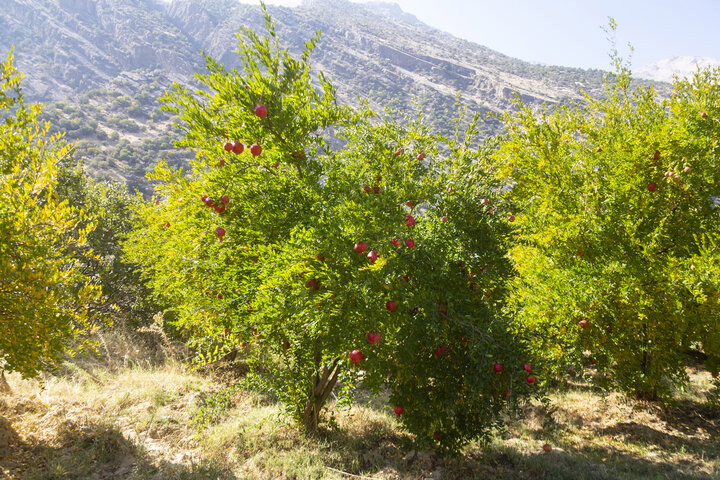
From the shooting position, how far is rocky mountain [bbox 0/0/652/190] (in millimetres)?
79938

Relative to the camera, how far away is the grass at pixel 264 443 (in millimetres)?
5605

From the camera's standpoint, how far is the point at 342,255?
433 centimetres

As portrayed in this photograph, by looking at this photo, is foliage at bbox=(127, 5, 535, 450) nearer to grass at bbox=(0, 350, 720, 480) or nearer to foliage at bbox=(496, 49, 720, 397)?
grass at bbox=(0, 350, 720, 480)

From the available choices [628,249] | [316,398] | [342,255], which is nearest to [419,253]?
[342,255]

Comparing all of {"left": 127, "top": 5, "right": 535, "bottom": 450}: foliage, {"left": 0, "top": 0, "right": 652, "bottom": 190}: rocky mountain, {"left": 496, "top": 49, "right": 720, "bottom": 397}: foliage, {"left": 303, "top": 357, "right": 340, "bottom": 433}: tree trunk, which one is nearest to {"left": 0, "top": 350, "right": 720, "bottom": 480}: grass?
{"left": 303, "top": 357, "right": 340, "bottom": 433}: tree trunk

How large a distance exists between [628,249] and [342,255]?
6.20 meters

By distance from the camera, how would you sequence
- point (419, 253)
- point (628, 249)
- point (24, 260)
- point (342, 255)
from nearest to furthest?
Result: 1. point (342, 255)
2. point (419, 253)
3. point (24, 260)
4. point (628, 249)

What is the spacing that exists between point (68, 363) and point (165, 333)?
10.2 ft

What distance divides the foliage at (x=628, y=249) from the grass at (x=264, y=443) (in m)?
1.34

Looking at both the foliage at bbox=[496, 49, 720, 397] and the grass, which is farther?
the foliage at bbox=[496, 49, 720, 397]

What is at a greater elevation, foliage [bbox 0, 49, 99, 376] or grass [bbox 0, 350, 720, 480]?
foliage [bbox 0, 49, 99, 376]

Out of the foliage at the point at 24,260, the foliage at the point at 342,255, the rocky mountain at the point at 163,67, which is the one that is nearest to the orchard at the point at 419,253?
the foliage at the point at 342,255

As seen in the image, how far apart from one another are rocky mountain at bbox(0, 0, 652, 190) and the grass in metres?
62.2

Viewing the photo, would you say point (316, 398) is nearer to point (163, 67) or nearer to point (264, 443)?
point (264, 443)
